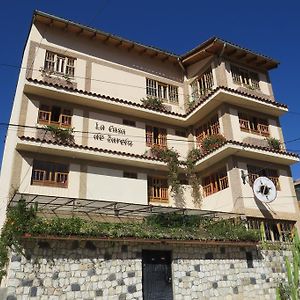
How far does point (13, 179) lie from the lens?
1655 centimetres

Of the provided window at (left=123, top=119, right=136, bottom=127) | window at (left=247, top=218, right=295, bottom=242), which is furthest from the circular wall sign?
window at (left=123, top=119, right=136, bottom=127)

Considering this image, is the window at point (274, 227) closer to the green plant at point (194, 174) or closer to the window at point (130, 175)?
the green plant at point (194, 174)

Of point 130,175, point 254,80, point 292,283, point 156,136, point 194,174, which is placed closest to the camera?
point 292,283

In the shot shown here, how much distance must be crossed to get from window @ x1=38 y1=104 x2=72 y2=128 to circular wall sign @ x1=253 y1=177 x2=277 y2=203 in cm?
1104

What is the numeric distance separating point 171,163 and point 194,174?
2020mm

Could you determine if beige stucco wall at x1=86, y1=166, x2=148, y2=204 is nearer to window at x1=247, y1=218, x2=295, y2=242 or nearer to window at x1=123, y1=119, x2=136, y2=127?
window at x1=123, y1=119, x2=136, y2=127

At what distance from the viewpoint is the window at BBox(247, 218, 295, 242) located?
61.9 ft

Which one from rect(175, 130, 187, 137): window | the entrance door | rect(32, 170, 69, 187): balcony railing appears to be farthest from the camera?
rect(175, 130, 187, 137): window

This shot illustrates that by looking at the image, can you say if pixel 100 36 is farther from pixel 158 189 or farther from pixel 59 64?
pixel 158 189

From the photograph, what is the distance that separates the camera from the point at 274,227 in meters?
19.7

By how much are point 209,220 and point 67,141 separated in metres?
8.86

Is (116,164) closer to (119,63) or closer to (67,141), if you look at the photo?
(67,141)

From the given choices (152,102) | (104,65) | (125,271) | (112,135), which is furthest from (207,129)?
(125,271)

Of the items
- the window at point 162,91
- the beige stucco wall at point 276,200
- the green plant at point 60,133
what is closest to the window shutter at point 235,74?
the window at point 162,91
